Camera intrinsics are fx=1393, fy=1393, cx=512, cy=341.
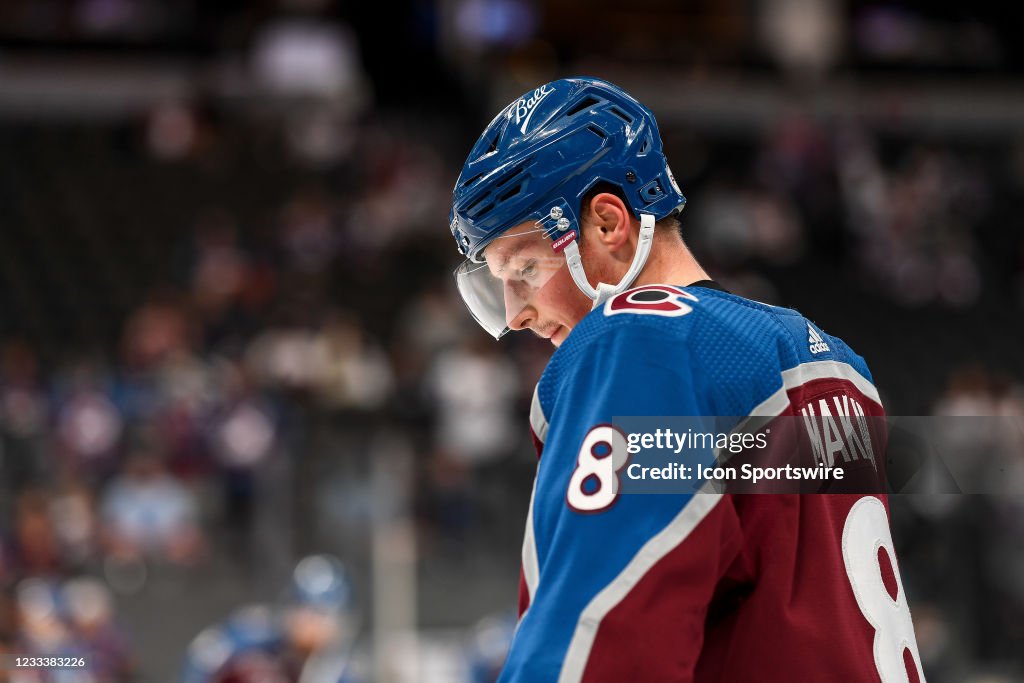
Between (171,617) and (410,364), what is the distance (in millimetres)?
3457

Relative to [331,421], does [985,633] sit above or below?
below

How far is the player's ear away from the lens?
190cm

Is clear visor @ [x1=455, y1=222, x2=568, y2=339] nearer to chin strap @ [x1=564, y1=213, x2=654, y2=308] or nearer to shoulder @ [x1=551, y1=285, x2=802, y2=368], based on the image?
chin strap @ [x1=564, y1=213, x2=654, y2=308]

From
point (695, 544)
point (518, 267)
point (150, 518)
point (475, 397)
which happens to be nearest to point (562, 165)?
point (518, 267)

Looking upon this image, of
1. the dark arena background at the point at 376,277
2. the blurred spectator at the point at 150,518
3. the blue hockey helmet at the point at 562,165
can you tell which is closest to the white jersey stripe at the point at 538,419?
the blue hockey helmet at the point at 562,165

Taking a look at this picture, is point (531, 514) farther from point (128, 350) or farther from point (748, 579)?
point (128, 350)

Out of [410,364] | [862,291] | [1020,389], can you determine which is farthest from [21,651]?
[862,291]

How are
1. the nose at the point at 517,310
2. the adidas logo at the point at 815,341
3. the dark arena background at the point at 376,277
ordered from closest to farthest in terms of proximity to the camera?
the adidas logo at the point at 815,341
the nose at the point at 517,310
the dark arena background at the point at 376,277

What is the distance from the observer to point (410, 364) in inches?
461

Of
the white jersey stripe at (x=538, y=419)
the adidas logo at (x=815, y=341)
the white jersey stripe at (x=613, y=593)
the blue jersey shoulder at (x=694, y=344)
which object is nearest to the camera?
the white jersey stripe at (x=613, y=593)

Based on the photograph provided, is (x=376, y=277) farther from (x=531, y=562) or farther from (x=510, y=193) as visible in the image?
(x=531, y=562)

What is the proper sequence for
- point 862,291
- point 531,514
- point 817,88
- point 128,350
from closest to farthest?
point 531,514
point 128,350
point 862,291
point 817,88

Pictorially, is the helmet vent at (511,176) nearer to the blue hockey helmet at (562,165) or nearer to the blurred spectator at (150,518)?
the blue hockey helmet at (562,165)

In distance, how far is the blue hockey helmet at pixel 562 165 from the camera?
188 centimetres
